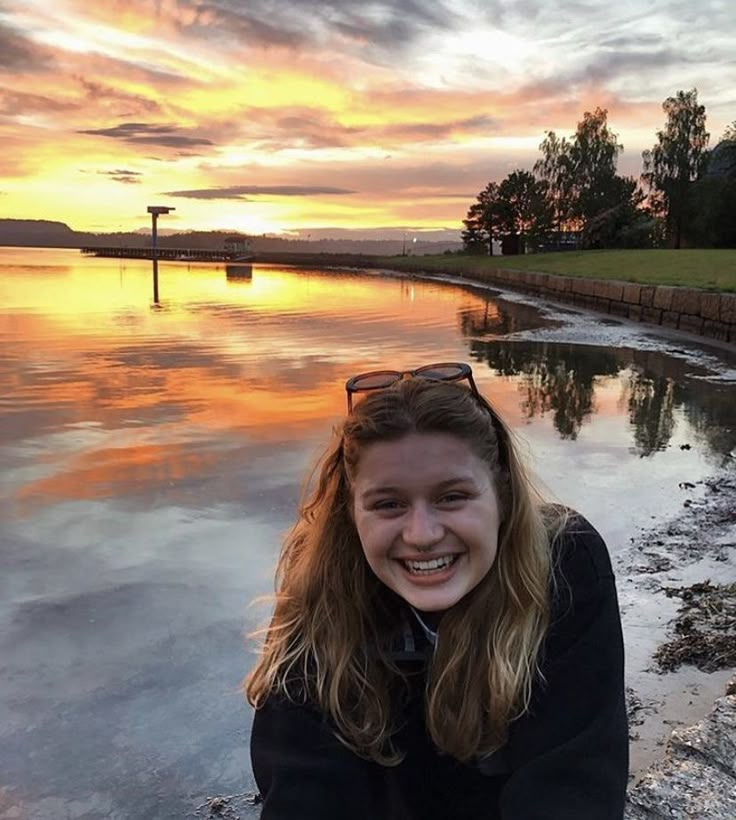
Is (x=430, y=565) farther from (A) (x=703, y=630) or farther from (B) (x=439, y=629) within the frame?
(A) (x=703, y=630)

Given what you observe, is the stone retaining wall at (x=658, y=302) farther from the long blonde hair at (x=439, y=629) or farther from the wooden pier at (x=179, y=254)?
the wooden pier at (x=179, y=254)

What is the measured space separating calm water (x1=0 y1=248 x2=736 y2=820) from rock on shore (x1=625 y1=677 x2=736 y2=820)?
5.04 ft

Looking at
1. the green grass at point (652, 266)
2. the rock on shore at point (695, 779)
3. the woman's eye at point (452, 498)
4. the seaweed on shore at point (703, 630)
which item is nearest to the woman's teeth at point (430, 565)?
the woman's eye at point (452, 498)

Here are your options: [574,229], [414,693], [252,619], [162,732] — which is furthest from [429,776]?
[574,229]

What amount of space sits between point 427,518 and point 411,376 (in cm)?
35

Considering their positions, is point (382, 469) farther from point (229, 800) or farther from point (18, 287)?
point (18, 287)

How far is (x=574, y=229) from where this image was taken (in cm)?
6562

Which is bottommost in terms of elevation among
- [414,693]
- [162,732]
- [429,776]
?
[162,732]

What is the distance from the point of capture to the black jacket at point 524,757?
156cm

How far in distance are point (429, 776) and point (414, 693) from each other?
0.19 metres

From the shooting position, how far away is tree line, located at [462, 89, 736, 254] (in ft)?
157

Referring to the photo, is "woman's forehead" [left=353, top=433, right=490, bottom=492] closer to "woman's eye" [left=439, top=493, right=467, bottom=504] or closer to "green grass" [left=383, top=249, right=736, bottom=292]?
"woman's eye" [left=439, top=493, right=467, bottom=504]

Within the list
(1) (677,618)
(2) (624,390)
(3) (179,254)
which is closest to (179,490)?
(1) (677,618)

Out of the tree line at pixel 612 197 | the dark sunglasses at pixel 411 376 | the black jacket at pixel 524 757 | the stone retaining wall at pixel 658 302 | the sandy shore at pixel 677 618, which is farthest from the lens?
the tree line at pixel 612 197
